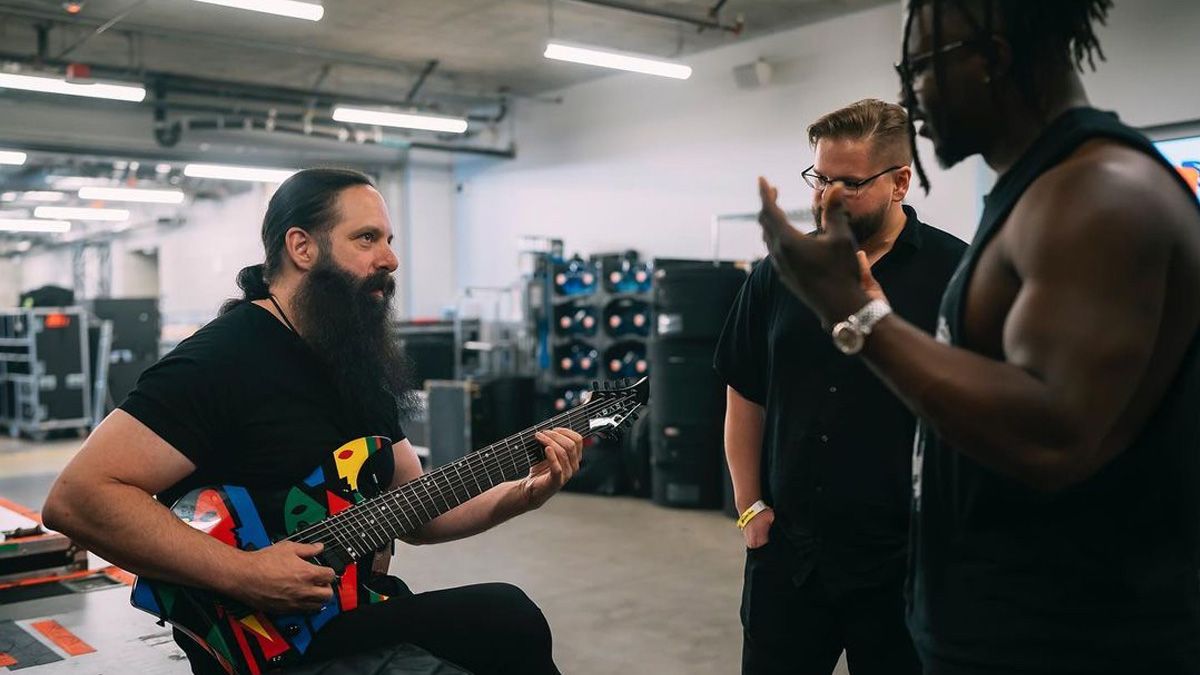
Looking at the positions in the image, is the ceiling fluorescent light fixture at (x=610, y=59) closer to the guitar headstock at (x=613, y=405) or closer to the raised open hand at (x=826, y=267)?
the guitar headstock at (x=613, y=405)

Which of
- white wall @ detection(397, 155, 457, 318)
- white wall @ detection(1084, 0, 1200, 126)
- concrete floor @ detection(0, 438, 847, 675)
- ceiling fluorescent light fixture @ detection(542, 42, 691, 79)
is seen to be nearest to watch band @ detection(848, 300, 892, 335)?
concrete floor @ detection(0, 438, 847, 675)

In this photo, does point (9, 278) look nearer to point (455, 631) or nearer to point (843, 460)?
point (455, 631)

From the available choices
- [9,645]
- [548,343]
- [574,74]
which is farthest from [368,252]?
[574,74]

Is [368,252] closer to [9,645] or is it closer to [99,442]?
[99,442]

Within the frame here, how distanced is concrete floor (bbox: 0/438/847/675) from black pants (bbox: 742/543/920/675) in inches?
81.2

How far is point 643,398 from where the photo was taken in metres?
2.59

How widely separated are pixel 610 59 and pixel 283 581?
289 inches

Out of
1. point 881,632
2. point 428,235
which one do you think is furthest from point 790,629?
point 428,235

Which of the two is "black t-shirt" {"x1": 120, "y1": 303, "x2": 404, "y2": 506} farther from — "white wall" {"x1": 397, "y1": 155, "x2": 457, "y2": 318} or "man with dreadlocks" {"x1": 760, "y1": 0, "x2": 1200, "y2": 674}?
"white wall" {"x1": 397, "y1": 155, "x2": 457, "y2": 318}

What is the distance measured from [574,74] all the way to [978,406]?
11.5 metres

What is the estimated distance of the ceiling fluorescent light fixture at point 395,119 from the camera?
1020 centimetres

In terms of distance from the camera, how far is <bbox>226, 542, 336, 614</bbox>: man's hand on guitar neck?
199 cm

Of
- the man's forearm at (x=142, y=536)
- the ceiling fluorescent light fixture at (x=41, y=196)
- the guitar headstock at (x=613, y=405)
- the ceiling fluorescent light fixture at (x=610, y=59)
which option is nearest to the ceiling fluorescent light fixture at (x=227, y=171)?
the ceiling fluorescent light fixture at (x=610, y=59)

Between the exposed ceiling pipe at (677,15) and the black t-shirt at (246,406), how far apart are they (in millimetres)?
6884
